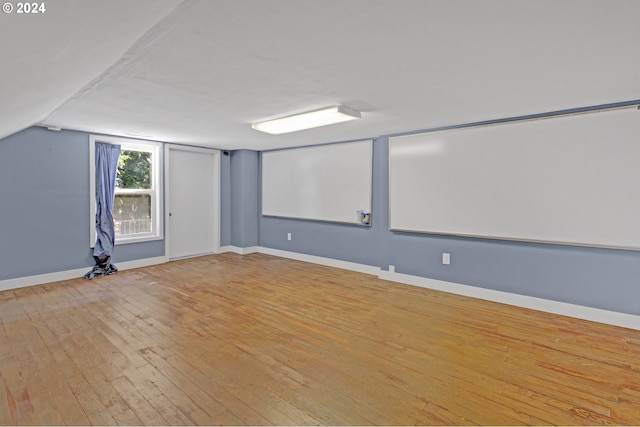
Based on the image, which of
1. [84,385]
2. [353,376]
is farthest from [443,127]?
[84,385]

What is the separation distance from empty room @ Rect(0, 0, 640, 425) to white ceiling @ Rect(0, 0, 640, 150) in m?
0.02

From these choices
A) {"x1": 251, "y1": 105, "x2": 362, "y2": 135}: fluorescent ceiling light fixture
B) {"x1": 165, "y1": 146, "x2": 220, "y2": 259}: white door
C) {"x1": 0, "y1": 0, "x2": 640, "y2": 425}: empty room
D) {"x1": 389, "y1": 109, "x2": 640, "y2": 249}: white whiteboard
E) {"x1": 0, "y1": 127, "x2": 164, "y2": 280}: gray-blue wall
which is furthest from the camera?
{"x1": 165, "y1": 146, "x2": 220, "y2": 259}: white door

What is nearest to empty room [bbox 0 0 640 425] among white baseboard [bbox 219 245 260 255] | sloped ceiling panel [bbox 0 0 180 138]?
sloped ceiling panel [bbox 0 0 180 138]

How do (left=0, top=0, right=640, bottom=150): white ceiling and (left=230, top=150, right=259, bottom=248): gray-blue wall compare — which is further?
(left=230, top=150, right=259, bottom=248): gray-blue wall

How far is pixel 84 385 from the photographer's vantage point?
2141 mm

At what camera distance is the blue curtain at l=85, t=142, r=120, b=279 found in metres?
4.86

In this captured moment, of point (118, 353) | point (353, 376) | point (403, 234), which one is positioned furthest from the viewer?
point (403, 234)

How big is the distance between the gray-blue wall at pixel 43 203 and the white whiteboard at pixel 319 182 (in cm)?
316

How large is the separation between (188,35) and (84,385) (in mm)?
2376

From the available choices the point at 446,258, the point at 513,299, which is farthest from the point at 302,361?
the point at 513,299

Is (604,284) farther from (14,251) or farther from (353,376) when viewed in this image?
(14,251)

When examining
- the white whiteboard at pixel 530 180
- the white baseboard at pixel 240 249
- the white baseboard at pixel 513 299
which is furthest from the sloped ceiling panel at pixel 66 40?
the white baseboard at pixel 240 249

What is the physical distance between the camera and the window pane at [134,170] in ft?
17.5

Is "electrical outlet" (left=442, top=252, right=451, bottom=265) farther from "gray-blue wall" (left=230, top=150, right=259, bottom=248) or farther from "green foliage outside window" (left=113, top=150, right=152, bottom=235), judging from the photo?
"green foliage outside window" (left=113, top=150, right=152, bottom=235)
